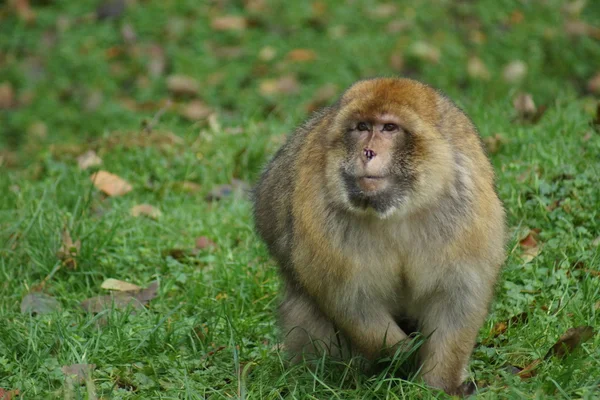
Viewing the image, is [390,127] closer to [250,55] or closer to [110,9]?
[250,55]

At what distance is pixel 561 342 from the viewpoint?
160 inches

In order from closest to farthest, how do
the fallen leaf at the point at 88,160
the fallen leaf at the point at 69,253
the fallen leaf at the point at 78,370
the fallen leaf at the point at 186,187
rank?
the fallen leaf at the point at 78,370, the fallen leaf at the point at 69,253, the fallen leaf at the point at 186,187, the fallen leaf at the point at 88,160

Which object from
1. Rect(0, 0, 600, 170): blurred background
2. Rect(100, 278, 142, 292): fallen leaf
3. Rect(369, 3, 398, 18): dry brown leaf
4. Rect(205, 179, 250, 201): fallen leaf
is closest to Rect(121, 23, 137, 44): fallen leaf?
Rect(0, 0, 600, 170): blurred background

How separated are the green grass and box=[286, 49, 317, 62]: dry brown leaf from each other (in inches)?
2.7

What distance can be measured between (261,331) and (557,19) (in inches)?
230

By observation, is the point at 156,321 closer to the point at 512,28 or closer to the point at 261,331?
the point at 261,331

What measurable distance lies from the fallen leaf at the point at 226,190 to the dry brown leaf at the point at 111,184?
1.75 feet

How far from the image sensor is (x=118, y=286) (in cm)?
520

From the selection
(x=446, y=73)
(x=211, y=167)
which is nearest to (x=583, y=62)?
(x=446, y=73)

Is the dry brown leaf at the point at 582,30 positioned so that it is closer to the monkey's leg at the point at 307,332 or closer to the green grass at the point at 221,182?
the green grass at the point at 221,182

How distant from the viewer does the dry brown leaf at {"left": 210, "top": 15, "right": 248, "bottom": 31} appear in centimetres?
980

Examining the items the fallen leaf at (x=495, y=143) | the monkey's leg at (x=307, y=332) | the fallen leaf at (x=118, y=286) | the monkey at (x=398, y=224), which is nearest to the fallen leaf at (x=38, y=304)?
the fallen leaf at (x=118, y=286)

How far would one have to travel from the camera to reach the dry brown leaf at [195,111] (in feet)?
27.7

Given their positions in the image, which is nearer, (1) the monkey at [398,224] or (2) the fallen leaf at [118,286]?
(1) the monkey at [398,224]
